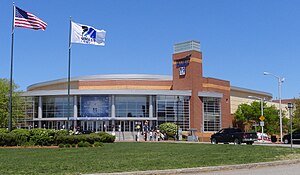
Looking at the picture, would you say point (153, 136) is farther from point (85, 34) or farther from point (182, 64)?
point (85, 34)

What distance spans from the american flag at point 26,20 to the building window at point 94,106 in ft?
119

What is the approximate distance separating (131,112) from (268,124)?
89.4 feet

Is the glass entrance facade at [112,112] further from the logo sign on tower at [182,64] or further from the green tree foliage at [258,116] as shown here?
the green tree foliage at [258,116]

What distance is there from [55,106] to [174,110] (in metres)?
19.9

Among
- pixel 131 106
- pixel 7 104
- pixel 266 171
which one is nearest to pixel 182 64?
pixel 131 106

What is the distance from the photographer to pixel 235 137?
142 ft

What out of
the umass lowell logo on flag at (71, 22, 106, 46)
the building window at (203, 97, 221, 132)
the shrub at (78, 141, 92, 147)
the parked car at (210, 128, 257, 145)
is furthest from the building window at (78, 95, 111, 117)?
the shrub at (78, 141, 92, 147)

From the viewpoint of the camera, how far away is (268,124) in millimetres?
80625

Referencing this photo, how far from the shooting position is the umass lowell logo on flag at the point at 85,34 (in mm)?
38594

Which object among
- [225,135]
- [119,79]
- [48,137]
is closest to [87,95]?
[119,79]

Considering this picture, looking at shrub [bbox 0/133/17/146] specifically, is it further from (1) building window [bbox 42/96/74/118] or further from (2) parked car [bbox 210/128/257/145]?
(1) building window [bbox 42/96/74/118]

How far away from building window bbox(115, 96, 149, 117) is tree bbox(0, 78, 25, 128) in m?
16.3

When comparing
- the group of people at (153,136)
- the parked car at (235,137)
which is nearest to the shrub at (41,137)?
the parked car at (235,137)

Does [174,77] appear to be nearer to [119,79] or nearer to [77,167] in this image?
[119,79]
